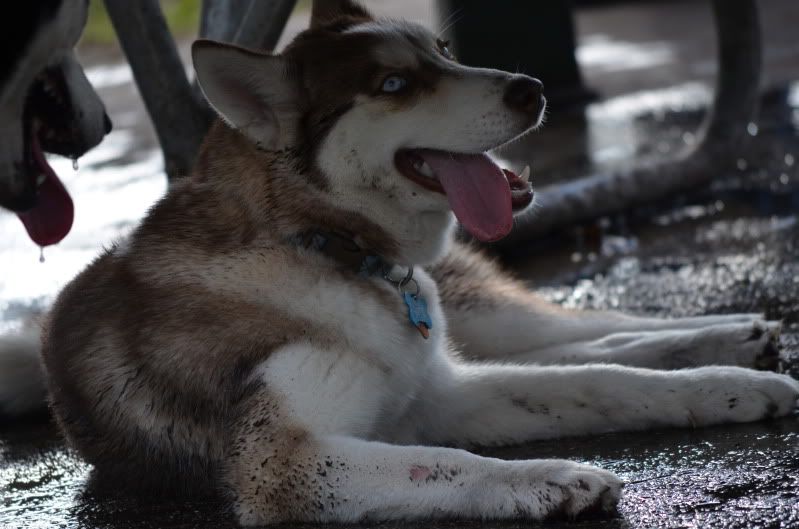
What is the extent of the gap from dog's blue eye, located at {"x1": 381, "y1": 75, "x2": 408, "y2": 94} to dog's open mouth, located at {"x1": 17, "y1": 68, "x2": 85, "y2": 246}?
859 mm

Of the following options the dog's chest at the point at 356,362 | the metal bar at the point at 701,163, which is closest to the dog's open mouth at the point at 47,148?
the dog's chest at the point at 356,362

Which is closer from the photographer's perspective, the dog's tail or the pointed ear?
the pointed ear

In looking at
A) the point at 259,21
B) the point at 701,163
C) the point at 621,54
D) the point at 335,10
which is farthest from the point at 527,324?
the point at 621,54

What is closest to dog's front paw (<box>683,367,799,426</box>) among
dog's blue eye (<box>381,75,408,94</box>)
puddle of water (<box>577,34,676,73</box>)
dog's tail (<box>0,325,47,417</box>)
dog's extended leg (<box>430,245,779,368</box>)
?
dog's extended leg (<box>430,245,779,368</box>)

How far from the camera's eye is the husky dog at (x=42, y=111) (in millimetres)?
3166

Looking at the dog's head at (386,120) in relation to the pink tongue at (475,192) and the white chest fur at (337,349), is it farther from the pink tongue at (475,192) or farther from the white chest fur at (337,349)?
the white chest fur at (337,349)

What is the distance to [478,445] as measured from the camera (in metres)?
3.71

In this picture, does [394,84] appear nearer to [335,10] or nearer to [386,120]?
[386,120]

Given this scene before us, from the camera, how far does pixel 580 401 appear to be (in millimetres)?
3658

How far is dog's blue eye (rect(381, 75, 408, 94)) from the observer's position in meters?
3.46

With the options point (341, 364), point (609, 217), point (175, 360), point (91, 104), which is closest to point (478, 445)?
point (341, 364)

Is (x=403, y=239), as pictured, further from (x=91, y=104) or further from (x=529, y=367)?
(x=91, y=104)

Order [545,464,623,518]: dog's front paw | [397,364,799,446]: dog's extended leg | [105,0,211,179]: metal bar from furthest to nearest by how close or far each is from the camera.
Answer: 1. [105,0,211,179]: metal bar
2. [397,364,799,446]: dog's extended leg
3. [545,464,623,518]: dog's front paw

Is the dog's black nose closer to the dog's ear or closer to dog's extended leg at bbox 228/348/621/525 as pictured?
the dog's ear
